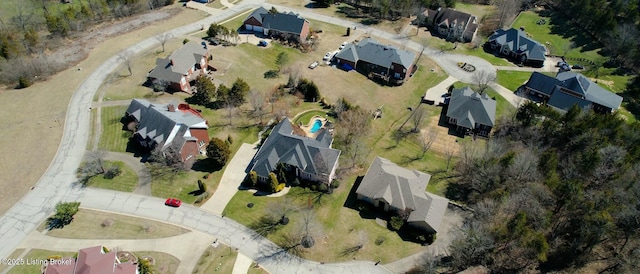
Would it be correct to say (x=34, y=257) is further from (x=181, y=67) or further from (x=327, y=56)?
(x=327, y=56)

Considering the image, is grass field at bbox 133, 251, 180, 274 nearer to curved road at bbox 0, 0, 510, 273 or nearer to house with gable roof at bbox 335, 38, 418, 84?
curved road at bbox 0, 0, 510, 273

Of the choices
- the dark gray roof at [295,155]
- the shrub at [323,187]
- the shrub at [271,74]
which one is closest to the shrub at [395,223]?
the shrub at [323,187]

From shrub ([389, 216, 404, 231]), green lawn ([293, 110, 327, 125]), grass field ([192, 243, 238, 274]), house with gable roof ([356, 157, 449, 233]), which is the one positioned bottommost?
grass field ([192, 243, 238, 274])

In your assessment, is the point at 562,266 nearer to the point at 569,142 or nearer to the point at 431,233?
the point at 431,233

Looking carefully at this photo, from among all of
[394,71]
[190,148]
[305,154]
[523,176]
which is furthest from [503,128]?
[190,148]

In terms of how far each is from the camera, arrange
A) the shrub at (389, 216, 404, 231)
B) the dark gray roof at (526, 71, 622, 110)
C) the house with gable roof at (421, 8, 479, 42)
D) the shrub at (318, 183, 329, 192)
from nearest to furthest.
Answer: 1. the shrub at (389, 216, 404, 231)
2. the shrub at (318, 183, 329, 192)
3. the dark gray roof at (526, 71, 622, 110)
4. the house with gable roof at (421, 8, 479, 42)

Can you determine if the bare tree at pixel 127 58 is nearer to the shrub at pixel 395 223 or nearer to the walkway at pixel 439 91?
the walkway at pixel 439 91

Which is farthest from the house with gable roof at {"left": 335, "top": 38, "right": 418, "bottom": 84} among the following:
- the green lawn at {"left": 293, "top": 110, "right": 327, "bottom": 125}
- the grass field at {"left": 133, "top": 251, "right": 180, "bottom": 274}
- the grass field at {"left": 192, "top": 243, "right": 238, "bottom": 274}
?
the grass field at {"left": 133, "top": 251, "right": 180, "bottom": 274}
